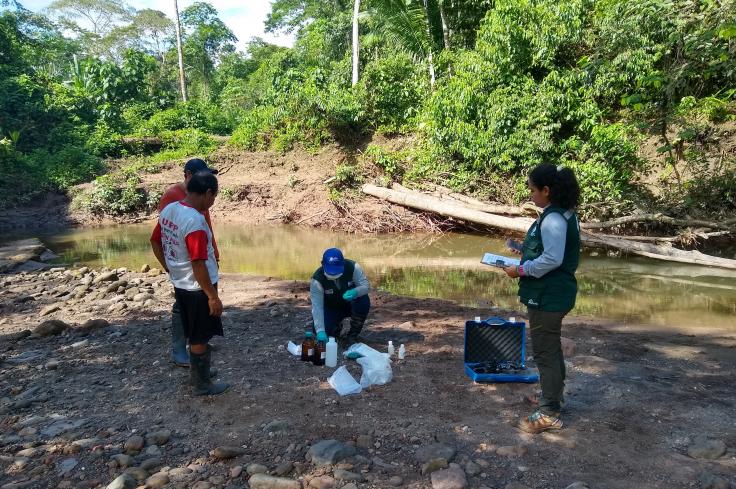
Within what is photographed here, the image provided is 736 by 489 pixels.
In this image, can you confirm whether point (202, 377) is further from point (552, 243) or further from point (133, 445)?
point (552, 243)

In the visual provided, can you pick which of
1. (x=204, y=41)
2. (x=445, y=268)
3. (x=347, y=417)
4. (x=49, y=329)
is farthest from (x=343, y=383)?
(x=204, y=41)

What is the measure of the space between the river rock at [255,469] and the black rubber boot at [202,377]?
3.68ft

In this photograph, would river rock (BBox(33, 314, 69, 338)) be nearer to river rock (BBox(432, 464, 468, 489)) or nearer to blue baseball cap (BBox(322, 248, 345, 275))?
blue baseball cap (BBox(322, 248, 345, 275))

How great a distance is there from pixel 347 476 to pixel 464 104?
465 inches

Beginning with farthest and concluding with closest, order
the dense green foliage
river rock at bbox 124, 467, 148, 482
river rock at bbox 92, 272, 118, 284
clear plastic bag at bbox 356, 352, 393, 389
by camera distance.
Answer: the dense green foliage → river rock at bbox 92, 272, 118, 284 → clear plastic bag at bbox 356, 352, 393, 389 → river rock at bbox 124, 467, 148, 482

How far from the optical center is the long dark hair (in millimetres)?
3191

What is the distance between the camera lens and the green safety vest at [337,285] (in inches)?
187

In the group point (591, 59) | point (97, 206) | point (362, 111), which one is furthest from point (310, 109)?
point (591, 59)

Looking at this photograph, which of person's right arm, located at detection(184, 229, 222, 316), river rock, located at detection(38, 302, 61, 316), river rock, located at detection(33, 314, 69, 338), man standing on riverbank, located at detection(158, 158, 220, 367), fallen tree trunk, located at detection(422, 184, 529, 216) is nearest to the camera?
person's right arm, located at detection(184, 229, 222, 316)

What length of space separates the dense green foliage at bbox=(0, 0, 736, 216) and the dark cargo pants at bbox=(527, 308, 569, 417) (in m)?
5.75

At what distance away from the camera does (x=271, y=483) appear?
279cm

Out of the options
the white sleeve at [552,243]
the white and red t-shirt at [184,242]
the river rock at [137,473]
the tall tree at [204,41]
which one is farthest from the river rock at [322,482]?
the tall tree at [204,41]

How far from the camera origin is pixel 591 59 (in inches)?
486

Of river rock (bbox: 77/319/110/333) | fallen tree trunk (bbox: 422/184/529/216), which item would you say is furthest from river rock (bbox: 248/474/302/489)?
fallen tree trunk (bbox: 422/184/529/216)
